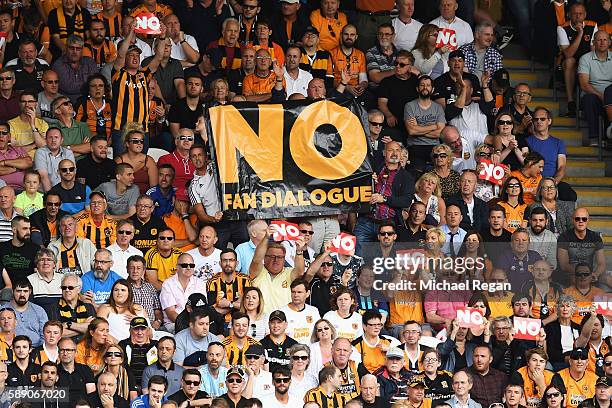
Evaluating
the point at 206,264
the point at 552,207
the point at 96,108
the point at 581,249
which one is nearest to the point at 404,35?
the point at 552,207

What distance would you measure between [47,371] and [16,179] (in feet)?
8.43

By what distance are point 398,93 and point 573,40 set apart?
229 cm

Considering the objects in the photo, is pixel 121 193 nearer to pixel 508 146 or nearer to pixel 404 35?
pixel 508 146

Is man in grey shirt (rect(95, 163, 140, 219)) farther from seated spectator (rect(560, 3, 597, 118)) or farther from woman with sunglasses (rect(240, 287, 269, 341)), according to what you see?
seated spectator (rect(560, 3, 597, 118))

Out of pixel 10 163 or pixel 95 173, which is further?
pixel 95 173

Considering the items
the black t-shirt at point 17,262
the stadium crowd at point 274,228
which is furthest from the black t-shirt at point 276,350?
the black t-shirt at point 17,262

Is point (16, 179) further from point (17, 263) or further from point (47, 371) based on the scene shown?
point (47, 371)

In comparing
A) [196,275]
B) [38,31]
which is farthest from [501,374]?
[38,31]

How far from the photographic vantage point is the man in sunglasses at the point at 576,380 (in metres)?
16.5

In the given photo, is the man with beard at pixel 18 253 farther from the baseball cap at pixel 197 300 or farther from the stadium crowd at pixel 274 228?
the baseball cap at pixel 197 300

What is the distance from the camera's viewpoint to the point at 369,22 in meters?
19.9

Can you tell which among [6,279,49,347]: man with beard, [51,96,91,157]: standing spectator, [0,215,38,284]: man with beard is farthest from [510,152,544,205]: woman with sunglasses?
[6,279,49,347]: man with beard

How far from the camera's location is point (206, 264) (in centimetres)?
1670

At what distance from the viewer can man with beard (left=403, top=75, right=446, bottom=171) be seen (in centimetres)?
1850
